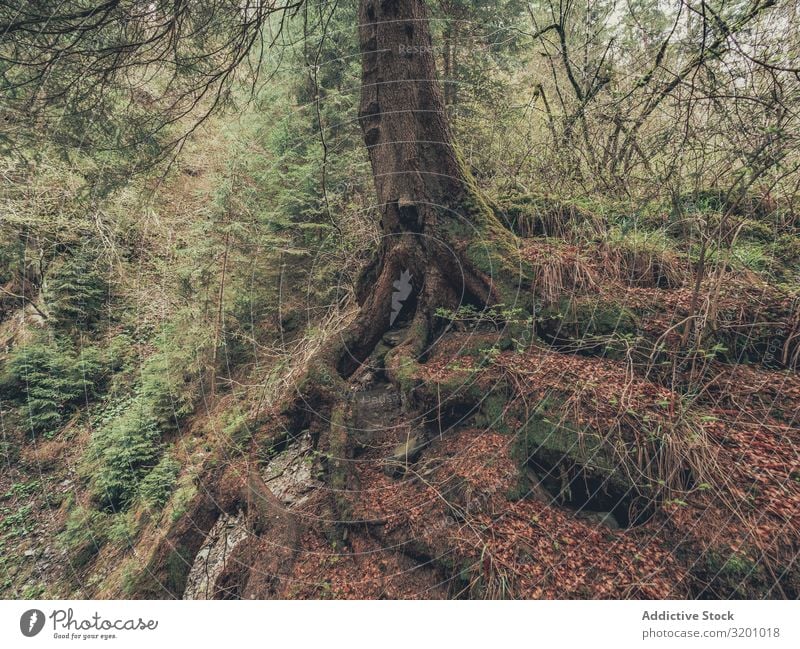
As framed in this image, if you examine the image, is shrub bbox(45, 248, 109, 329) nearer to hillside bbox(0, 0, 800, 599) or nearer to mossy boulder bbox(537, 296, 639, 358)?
hillside bbox(0, 0, 800, 599)

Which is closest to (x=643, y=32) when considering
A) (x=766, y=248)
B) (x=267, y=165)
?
(x=766, y=248)

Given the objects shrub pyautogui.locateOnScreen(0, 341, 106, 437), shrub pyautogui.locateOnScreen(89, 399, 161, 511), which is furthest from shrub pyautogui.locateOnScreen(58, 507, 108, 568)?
shrub pyautogui.locateOnScreen(0, 341, 106, 437)

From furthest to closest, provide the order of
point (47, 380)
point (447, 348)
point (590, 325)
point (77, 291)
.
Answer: point (77, 291)
point (47, 380)
point (447, 348)
point (590, 325)

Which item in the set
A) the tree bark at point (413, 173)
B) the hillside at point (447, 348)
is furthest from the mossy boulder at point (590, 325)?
the tree bark at point (413, 173)

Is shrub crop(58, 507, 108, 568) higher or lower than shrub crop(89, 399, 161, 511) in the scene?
lower

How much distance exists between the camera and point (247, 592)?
7.72 ft

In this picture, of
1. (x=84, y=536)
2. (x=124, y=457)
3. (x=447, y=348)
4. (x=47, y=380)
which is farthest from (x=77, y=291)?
(x=447, y=348)

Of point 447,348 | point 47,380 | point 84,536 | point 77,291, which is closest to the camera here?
point 447,348

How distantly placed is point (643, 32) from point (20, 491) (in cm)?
1108

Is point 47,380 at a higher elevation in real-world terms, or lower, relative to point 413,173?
lower

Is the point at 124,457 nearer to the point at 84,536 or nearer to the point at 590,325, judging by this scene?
the point at 84,536

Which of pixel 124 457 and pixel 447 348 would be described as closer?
pixel 447 348

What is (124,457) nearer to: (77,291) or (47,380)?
(47,380)

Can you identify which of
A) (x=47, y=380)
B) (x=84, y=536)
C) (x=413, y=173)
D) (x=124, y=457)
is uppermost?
(x=413, y=173)
